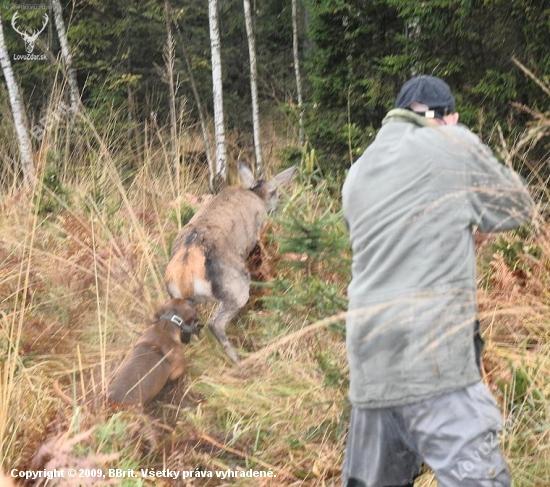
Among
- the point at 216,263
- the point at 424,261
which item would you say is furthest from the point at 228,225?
the point at 424,261

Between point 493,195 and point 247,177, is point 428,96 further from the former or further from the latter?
point 247,177

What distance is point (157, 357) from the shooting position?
4906 mm

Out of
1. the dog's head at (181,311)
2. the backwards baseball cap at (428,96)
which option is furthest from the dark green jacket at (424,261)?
the dog's head at (181,311)

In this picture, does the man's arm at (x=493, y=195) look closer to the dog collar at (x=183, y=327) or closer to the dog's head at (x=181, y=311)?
the dog collar at (x=183, y=327)

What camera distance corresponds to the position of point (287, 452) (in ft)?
14.4

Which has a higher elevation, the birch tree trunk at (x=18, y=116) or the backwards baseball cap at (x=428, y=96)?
the backwards baseball cap at (x=428, y=96)

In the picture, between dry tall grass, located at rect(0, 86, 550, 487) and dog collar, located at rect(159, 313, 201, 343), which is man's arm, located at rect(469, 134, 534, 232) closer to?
dry tall grass, located at rect(0, 86, 550, 487)

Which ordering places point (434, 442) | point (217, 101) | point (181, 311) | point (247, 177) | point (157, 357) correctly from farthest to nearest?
point (217, 101)
point (247, 177)
point (181, 311)
point (157, 357)
point (434, 442)

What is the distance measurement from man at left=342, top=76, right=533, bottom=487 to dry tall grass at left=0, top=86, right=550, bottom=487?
0.32m

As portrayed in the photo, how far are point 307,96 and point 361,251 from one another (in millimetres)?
12700

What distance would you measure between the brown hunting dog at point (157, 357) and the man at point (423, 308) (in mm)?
1874

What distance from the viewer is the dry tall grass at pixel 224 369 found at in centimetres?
395

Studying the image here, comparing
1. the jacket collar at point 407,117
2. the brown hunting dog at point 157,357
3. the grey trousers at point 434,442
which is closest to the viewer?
the grey trousers at point 434,442

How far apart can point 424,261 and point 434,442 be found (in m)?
0.67
